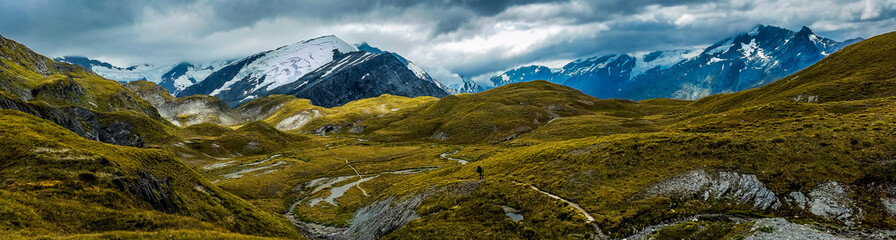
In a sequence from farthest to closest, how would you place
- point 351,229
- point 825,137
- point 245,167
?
point 245,167, point 351,229, point 825,137

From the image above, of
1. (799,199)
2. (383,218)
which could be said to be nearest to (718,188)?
(799,199)

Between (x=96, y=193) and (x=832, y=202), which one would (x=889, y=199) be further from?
(x=96, y=193)

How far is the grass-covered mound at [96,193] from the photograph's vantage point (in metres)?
28.5

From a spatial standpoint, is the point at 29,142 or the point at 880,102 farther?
Answer: the point at 880,102

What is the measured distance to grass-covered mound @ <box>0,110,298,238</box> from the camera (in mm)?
28469

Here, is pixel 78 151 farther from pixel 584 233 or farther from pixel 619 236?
pixel 619 236

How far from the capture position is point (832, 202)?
30891mm

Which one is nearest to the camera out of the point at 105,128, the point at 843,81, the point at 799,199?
the point at 799,199

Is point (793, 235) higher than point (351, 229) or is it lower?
higher

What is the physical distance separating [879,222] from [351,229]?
5371 centimetres

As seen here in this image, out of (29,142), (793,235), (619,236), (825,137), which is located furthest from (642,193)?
(29,142)

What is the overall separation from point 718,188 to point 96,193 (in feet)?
187

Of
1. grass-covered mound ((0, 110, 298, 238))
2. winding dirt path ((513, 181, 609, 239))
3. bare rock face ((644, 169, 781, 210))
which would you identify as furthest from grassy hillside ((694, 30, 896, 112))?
grass-covered mound ((0, 110, 298, 238))

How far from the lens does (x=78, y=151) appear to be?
1537 inches
